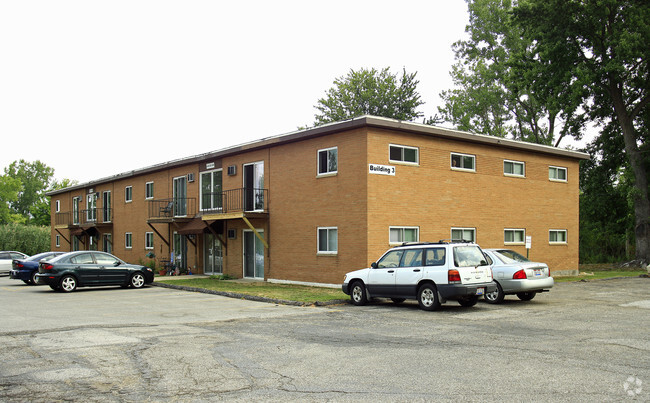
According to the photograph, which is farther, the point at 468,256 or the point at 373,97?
the point at 373,97

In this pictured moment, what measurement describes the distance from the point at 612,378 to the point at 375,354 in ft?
10.7

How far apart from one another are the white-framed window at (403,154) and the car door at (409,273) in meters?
6.14

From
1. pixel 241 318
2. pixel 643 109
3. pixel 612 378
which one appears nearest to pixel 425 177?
pixel 241 318

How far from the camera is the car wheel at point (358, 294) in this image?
53.0ft

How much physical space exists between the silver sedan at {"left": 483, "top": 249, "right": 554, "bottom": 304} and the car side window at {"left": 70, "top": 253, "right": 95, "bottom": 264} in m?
14.7

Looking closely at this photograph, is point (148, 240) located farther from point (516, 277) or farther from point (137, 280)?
point (516, 277)

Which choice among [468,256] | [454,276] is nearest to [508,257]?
[468,256]

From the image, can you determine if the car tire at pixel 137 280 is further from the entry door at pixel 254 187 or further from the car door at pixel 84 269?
the entry door at pixel 254 187

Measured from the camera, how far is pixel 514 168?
2544cm

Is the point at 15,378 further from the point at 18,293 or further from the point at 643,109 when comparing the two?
the point at 643,109

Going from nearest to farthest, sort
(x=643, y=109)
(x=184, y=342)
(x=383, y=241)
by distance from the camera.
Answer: (x=184, y=342) < (x=383, y=241) < (x=643, y=109)

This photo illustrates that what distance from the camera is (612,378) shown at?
7.20 m

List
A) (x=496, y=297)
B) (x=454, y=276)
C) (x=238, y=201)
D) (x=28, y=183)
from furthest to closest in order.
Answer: (x=28, y=183), (x=238, y=201), (x=496, y=297), (x=454, y=276)

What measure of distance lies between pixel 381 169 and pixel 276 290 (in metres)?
5.47
